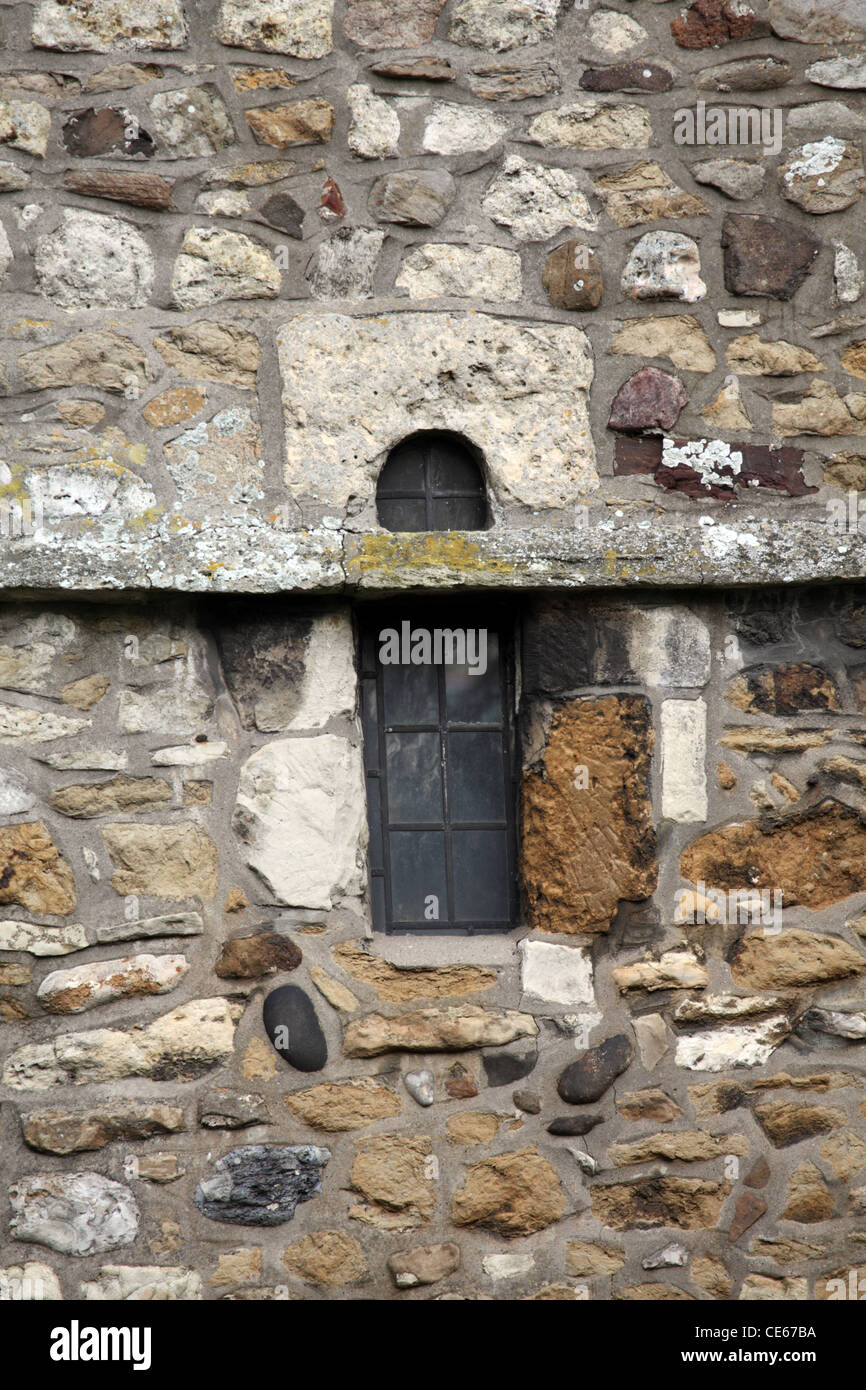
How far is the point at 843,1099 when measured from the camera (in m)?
2.81

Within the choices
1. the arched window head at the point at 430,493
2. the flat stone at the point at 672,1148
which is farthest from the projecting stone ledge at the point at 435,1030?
the arched window head at the point at 430,493

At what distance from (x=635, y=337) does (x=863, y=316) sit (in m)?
0.58

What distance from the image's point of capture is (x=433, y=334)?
108 inches

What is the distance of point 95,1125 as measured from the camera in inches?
105

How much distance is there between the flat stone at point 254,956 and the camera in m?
2.72

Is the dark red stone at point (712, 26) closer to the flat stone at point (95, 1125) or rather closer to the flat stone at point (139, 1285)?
the flat stone at point (95, 1125)

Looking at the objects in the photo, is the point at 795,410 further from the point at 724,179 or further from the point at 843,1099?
the point at 843,1099

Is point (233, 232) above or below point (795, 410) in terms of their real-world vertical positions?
above

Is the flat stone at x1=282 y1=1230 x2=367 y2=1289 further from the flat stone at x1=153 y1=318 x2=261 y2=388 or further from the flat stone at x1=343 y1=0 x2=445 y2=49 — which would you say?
the flat stone at x1=343 y1=0 x2=445 y2=49

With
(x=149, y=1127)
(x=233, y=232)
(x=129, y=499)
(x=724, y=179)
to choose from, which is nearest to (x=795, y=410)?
(x=724, y=179)

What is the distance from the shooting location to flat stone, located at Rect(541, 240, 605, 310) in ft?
9.14

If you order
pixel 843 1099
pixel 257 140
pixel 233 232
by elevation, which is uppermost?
pixel 257 140

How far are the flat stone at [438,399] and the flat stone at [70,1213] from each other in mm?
1731

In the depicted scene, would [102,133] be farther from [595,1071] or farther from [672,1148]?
[672,1148]
